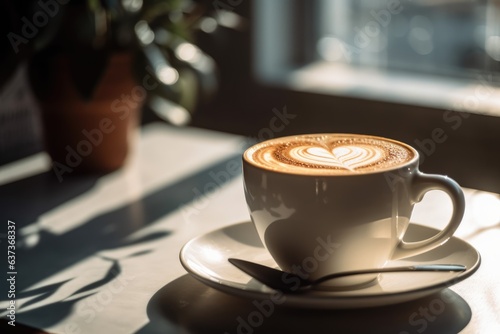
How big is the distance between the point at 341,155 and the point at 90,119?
0.57 metres

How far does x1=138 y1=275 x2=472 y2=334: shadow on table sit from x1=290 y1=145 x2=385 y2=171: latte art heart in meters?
0.14

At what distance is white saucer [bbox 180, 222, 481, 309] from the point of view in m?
0.68

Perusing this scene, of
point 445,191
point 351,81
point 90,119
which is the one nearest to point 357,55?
point 351,81

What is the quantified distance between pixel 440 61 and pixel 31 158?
1417mm

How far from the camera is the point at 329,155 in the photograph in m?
0.78

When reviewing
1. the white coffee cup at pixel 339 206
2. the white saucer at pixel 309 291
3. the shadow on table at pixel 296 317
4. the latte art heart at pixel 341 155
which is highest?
the latte art heart at pixel 341 155

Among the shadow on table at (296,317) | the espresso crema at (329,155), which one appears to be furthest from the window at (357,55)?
the shadow on table at (296,317)

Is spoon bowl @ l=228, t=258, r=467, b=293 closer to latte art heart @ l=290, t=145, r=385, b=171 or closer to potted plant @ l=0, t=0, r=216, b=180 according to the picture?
latte art heart @ l=290, t=145, r=385, b=171

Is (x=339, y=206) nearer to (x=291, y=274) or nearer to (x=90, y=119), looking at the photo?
(x=291, y=274)

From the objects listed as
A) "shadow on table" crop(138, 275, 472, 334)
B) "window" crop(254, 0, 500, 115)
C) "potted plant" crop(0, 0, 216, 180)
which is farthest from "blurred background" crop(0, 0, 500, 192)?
"shadow on table" crop(138, 275, 472, 334)

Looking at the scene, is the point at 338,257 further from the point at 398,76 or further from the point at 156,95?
the point at 398,76

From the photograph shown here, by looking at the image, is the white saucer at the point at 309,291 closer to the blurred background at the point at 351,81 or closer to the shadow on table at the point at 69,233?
the shadow on table at the point at 69,233

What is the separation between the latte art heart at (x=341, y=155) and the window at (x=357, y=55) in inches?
43.0

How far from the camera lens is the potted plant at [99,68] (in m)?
1.17
